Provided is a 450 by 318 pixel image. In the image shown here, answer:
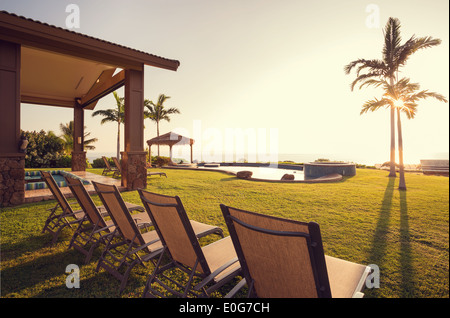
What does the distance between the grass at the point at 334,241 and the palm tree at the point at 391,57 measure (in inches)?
287

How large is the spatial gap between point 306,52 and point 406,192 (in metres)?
7.85

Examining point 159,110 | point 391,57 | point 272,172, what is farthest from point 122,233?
point 159,110

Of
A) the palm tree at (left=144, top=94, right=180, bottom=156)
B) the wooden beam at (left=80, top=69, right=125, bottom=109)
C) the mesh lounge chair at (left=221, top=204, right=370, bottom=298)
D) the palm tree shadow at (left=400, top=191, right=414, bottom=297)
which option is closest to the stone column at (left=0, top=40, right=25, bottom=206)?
the wooden beam at (left=80, top=69, right=125, bottom=109)

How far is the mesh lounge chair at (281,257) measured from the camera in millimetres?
1202

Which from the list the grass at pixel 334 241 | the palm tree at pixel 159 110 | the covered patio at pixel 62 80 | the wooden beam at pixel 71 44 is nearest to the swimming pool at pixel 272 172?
the grass at pixel 334 241

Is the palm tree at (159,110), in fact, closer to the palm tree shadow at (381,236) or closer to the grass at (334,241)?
the grass at (334,241)

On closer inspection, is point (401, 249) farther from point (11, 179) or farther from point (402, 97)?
point (402, 97)

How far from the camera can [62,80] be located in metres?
10.3

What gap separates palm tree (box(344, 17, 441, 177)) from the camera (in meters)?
10.1

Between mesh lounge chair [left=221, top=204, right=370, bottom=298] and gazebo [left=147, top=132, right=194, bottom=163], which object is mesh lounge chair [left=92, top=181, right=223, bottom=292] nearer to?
mesh lounge chair [left=221, top=204, right=370, bottom=298]

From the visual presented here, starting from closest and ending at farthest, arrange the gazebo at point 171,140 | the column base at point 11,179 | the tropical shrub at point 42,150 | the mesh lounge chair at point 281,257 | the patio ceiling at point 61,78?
the mesh lounge chair at point 281,257, the column base at point 11,179, the patio ceiling at point 61,78, the tropical shrub at point 42,150, the gazebo at point 171,140
